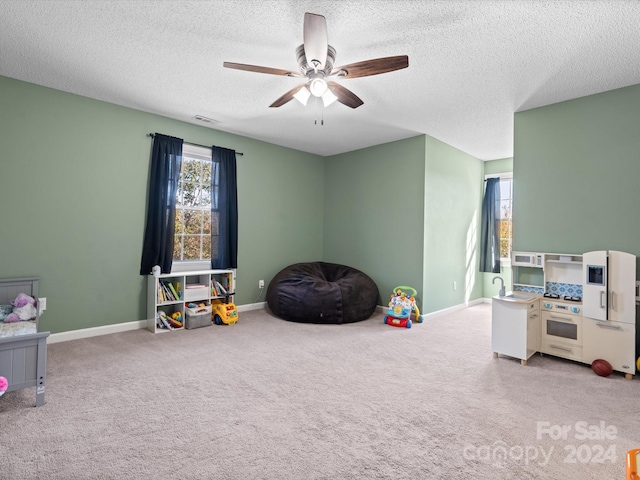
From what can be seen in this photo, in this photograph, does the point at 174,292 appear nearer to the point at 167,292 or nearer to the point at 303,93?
the point at 167,292

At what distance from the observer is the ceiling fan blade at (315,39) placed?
1.95 m

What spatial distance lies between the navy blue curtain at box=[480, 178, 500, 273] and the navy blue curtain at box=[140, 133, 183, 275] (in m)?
5.28

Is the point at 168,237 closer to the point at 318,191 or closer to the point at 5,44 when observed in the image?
the point at 5,44

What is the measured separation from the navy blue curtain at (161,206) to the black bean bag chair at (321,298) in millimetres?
1557

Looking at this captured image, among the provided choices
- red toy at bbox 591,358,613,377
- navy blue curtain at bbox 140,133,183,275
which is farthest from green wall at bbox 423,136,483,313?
navy blue curtain at bbox 140,133,183,275

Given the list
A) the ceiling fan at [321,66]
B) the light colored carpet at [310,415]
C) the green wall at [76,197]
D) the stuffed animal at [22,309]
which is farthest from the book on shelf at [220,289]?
the ceiling fan at [321,66]

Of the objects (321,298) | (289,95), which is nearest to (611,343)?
(321,298)

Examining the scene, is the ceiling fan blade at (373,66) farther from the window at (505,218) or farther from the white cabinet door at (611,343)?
the window at (505,218)

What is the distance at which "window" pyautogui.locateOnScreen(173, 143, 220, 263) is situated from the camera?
457 cm

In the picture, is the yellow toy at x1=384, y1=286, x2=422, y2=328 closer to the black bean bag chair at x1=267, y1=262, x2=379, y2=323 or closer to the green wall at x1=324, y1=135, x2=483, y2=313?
the green wall at x1=324, y1=135, x2=483, y2=313

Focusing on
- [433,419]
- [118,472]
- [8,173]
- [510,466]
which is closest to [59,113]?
[8,173]

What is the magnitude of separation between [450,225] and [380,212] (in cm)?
116

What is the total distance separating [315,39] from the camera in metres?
2.14

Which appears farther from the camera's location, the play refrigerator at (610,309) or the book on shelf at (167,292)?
the book on shelf at (167,292)
